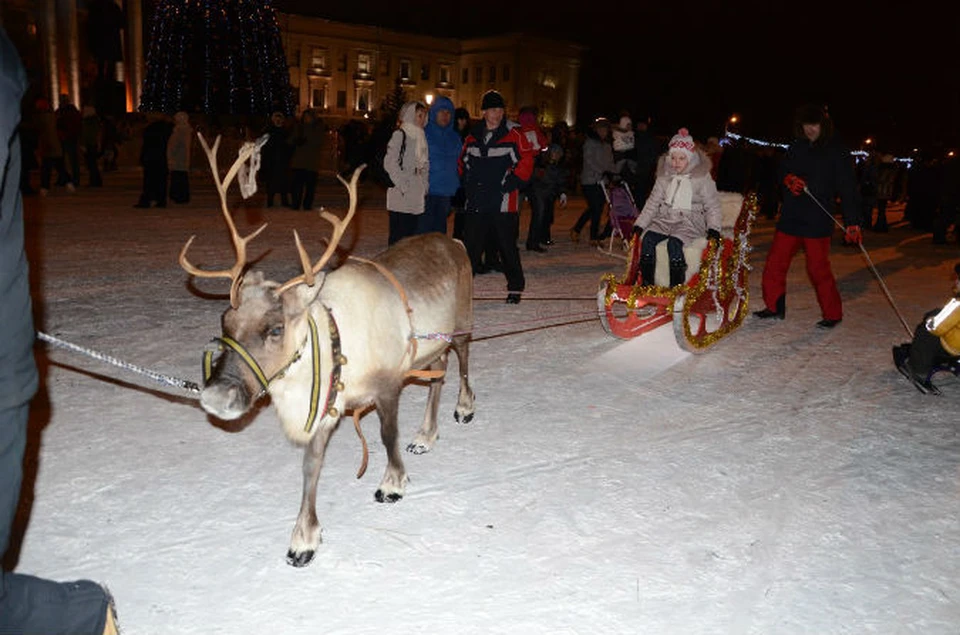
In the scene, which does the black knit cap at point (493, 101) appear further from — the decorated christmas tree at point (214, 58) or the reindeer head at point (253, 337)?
the decorated christmas tree at point (214, 58)

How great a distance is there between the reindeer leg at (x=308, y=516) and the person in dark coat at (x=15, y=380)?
1.03 metres

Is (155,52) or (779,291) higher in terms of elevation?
(155,52)

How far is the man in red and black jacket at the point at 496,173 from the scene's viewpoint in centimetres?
753

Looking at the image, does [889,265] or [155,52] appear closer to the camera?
[889,265]

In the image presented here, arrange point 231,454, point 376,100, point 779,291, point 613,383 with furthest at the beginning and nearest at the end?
point 376,100 < point 779,291 < point 613,383 < point 231,454

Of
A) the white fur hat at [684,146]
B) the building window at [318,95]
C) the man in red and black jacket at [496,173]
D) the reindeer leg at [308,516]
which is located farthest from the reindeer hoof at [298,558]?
the building window at [318,95]

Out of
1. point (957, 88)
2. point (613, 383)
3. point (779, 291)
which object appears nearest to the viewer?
point (613, 383)

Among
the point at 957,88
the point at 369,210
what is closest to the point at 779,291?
the point at 369,210

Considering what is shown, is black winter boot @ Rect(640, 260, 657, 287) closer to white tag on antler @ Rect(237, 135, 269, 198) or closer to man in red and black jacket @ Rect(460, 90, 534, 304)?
man in red and black jacket @ Rect(460, 90, 534, 304)

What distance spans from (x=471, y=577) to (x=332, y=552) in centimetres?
63

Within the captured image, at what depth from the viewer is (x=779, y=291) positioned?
7.75 m

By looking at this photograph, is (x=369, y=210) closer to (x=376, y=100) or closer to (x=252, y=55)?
(x=252, y=55)

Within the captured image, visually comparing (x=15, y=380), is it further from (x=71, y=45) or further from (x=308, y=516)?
(x=71, y=45)

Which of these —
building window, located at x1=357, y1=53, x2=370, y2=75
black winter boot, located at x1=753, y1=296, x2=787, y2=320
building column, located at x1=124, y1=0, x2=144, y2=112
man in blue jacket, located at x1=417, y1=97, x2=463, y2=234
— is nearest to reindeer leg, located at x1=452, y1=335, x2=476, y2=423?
man in blue jacket, located at x1=417, y1=97, x2=463, y2=234
